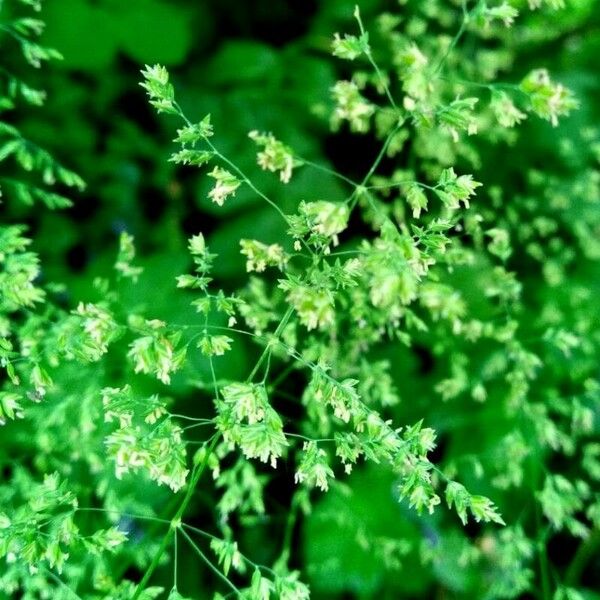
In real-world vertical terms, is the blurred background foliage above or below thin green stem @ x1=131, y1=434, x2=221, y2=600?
below

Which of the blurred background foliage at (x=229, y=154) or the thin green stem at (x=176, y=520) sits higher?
the thin green stem at (x=176, y=520)

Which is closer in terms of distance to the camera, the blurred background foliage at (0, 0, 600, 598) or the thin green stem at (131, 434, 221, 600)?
the thin green stem at (131, 434, 221, 600)

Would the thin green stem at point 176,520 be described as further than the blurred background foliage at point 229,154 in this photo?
No

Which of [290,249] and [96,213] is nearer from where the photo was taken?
[290,249]

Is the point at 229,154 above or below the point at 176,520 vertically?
below

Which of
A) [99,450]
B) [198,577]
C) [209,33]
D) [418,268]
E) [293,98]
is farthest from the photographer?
[209,33]

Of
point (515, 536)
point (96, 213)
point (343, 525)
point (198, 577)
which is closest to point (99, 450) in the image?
point (198, 577)

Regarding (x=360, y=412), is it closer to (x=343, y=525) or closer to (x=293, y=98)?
(x=343, y=525)

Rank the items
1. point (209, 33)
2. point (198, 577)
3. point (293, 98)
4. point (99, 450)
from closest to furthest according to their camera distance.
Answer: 1. point (99, 450)
2. point (198, 577)
3. point (293, 98)
4. point (209, 33)
